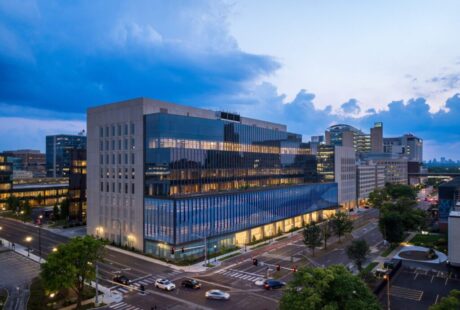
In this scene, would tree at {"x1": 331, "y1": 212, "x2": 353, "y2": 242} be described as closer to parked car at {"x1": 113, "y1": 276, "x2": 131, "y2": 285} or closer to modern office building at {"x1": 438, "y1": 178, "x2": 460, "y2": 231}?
modern office building at {"x1": 438, "y1": 178, "x2": 460, "y2": 231}

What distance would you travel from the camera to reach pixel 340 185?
14100 centimetres

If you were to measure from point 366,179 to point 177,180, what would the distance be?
129 meters

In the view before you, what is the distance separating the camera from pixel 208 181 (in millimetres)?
81938

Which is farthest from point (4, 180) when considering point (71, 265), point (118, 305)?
point (71, 265)

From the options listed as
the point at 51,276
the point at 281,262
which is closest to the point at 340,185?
the point at 281,262

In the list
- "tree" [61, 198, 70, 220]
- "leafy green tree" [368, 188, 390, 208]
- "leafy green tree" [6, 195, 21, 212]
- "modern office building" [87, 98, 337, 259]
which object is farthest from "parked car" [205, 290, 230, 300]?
"leafy green tree" [6, 195, 21, 212]

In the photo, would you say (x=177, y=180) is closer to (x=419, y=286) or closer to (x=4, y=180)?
(x=419, y=286)

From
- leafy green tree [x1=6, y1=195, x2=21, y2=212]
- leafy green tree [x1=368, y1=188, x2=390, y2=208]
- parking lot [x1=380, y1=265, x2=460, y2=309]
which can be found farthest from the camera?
leafy green tree [x1=368, y1=188, x2=390, y2=208]

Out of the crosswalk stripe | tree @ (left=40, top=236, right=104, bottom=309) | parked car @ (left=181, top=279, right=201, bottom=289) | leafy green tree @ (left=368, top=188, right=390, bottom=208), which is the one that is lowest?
the crosswalk stripe

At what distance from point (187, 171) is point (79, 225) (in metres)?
53.6

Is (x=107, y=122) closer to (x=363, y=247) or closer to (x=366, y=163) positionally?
(x=363, y=247)

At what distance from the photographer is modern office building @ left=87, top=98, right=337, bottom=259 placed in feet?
238

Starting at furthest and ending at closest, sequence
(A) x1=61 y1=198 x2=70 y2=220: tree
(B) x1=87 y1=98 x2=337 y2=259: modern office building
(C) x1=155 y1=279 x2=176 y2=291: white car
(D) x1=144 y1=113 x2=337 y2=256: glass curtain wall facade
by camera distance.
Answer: (A) x1=61 y1=198 x2=70 y2=220: tree < (B) x1=87 y1=98 x2=337 y2=259: modern office building < (D) x1=144 y1=113 x2=337 y2=256: glass curtain wall facade < (C) x1=155 y1=279 x2=176 y2=291: white car

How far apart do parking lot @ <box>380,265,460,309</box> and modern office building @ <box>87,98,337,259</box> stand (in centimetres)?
3790
